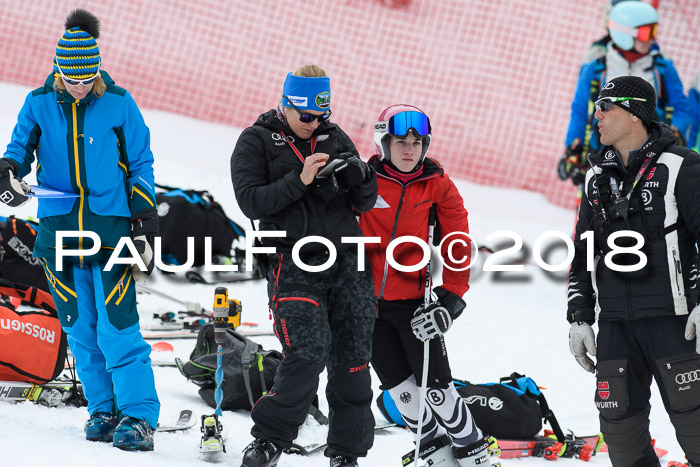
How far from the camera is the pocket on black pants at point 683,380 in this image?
3867mm

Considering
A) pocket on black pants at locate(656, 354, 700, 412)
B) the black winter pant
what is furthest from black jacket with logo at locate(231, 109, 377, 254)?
pocket on black pants at locate(656, 354, 700, 412)

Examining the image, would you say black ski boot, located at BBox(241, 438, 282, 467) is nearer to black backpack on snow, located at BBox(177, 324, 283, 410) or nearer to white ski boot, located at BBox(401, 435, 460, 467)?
white ski boot, located at BBox(401, 435, 460, 467)

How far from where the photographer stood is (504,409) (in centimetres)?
542

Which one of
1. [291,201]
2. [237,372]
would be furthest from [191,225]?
[291,201]

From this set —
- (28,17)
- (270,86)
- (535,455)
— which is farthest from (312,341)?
(28,17)

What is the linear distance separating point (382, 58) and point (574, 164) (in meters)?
5.13

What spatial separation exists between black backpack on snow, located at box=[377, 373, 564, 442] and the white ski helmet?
163cm

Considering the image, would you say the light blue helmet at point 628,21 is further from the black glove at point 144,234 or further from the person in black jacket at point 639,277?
the black glove at point 144,234

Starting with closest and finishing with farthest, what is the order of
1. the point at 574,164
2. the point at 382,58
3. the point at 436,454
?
the point at 436,454 < the point at 574,164 < the point at 382,58

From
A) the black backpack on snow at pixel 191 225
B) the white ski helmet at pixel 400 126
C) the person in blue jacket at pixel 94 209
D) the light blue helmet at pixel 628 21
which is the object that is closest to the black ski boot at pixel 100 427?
the person in blue jacket at pixel 94 209

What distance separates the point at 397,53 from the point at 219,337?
28.3 feet

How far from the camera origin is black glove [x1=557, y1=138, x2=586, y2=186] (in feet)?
26.6

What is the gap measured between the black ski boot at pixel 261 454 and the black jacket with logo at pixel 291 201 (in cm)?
86

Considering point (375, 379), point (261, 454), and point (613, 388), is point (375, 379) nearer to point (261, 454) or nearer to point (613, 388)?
point (261, 454)
